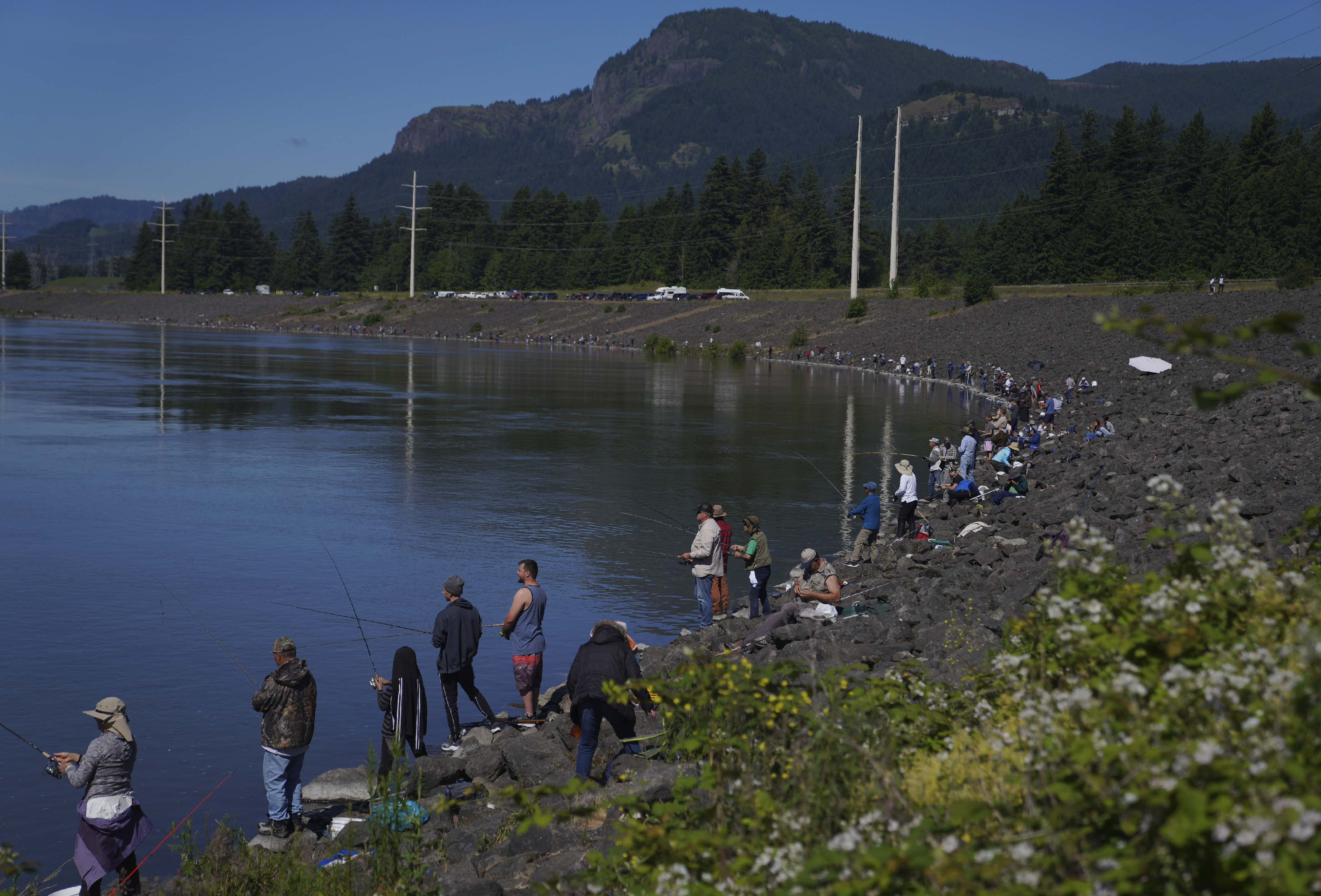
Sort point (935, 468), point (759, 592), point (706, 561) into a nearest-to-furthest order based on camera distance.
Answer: point (706, 561), point (759, 592), point (935, 468)

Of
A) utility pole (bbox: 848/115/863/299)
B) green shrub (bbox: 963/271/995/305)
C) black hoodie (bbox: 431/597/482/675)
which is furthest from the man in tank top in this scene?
utility pole (bbox: 848/115/863/299)

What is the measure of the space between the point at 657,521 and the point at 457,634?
1173cm

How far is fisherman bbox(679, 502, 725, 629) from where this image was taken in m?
15.3

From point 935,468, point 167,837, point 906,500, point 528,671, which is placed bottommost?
point 167,837

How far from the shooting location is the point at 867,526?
19062 mm

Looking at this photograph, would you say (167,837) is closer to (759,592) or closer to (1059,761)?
(1059,761)

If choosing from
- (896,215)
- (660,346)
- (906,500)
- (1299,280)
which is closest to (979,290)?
(896,215)

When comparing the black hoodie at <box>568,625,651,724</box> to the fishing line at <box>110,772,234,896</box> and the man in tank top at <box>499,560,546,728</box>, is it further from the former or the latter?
the fishing line at <box>110,772,234,896</box>

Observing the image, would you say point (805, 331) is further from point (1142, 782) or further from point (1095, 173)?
point (1142, 782)

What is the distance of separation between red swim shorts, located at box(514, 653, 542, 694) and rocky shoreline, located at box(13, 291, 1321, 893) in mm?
492

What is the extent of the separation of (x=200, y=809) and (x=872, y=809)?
7.00m

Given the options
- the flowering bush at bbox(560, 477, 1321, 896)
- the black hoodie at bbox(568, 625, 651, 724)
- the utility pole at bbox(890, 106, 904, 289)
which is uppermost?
the utility pole at bbox(890, 106, 904, 289)

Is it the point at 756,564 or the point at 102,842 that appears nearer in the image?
the point at 102,842

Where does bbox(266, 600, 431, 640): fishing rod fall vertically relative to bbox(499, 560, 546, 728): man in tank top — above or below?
below
